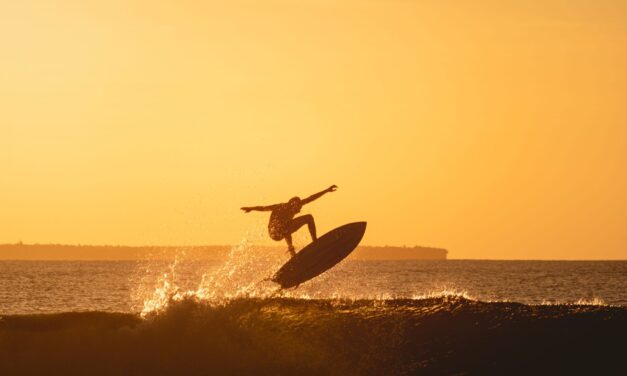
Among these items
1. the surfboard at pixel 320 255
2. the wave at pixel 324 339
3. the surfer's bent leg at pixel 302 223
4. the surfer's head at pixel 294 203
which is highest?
the surfer's head at pixel 294 203

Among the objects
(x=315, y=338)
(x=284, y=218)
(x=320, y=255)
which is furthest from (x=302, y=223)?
(x=315, y=338)

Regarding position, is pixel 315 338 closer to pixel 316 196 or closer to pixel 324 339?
pixel 324 339

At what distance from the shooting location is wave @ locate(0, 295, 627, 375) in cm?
2044

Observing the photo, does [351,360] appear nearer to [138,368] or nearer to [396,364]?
[396,364]

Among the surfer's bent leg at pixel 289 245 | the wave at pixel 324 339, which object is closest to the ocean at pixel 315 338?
the wave at pixel 324 339

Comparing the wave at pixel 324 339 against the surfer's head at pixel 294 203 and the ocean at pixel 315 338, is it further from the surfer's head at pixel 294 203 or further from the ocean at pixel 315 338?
the surfer's head at pixel 294 203

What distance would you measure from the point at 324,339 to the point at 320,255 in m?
5.60

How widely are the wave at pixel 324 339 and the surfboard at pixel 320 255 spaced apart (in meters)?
1.42

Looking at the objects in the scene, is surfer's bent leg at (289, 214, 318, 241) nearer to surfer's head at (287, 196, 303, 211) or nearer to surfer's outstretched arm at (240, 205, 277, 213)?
surfer's head at (287, 196, 303, 211)

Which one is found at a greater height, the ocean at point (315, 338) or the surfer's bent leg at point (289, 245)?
the surfer's bent leg at point (289, 245)

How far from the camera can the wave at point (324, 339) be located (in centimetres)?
2044

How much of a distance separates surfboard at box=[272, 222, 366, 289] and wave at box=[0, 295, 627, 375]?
1.42 m

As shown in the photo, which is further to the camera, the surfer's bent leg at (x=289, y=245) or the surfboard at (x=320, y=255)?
the surfboard at (x=320, y=255)

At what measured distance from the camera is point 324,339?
21859 millimetres
